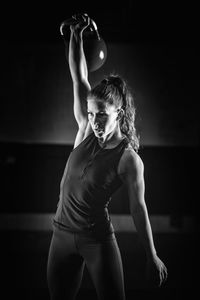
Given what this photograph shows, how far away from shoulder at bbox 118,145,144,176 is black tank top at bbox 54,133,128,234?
2cm

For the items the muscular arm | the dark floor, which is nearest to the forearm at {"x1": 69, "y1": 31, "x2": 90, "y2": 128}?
the muscular arm

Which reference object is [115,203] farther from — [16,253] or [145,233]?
[145,233]

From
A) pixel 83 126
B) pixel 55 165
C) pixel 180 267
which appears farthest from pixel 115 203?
pixel 83 126

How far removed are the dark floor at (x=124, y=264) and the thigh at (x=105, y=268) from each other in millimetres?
986

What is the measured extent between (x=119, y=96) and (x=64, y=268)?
28.1 inches

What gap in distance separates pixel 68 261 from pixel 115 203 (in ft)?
8.15

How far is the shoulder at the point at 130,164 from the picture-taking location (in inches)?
45.3

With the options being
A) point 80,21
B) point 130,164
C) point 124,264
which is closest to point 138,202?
point 130,164

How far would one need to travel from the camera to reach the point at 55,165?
3.54m

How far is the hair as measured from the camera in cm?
119

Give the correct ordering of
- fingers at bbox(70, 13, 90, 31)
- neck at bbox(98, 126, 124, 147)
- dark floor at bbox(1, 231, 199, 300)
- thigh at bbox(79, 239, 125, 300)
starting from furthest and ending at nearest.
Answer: dark floor at bbox(1, 231, 199, 300)
fingers at bbox(70, 13, 90, 31)
neck at bbox(98, 126, 124, 147)
thigh at bbox(79, 239, 125, 300)

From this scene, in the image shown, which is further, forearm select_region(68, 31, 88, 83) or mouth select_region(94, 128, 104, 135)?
forearm select_region(68, 31, 88, 83)

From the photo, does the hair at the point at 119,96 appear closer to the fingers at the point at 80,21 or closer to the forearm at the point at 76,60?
the forearm at the point at 76,60

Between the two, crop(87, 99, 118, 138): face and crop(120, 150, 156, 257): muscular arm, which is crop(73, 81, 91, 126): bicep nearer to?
crop(87, 99, 118, 138): face
